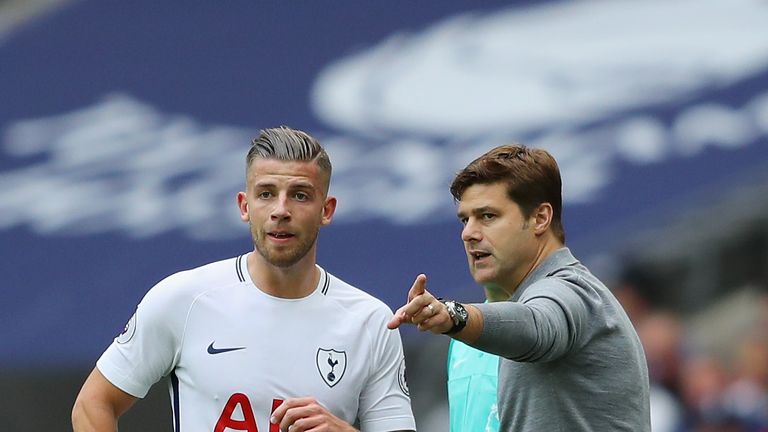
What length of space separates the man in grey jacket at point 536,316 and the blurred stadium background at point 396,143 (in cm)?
430

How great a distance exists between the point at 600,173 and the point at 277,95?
199 centimetres

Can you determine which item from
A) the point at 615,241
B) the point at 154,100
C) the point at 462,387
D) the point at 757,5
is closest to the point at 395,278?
the point at 615,241

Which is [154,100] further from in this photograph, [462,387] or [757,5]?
[462,387]

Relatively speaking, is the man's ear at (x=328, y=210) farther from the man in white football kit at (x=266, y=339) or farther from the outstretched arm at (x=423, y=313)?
the outstretched arm at (x=423, y=313)

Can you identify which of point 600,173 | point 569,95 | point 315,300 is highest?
point 569,95

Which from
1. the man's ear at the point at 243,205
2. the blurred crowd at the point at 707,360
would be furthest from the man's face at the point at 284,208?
the blurred crowd at the point at 707,360

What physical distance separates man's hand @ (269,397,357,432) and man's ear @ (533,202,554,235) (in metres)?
0.69

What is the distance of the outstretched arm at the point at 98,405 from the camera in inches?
137

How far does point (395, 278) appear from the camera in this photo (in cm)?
787


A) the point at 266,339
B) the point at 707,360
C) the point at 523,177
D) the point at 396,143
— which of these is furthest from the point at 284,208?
the point at 707,360

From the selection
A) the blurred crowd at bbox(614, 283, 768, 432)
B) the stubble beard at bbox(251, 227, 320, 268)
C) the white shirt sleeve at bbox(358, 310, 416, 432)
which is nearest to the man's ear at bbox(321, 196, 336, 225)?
the stubble beard at bbox(251, 227, 320, 268)

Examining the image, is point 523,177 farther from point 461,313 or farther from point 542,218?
point 461,313

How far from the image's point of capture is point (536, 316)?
2898 mm

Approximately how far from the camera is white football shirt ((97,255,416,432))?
349 centimetres
